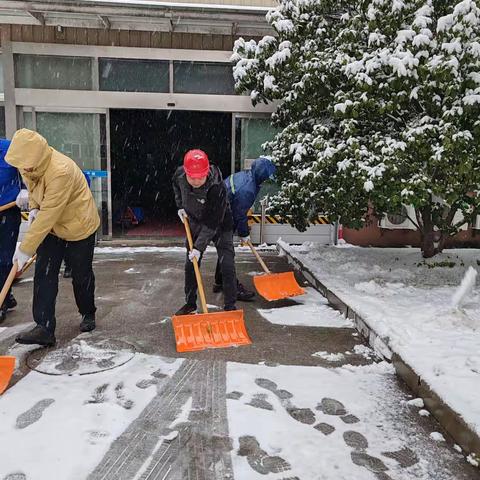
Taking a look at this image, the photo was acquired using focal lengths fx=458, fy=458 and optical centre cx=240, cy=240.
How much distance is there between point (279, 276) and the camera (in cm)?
518

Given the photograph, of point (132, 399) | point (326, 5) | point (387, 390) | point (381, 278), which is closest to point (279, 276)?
point (381, 278)

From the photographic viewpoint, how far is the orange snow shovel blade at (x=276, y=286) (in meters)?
4.97

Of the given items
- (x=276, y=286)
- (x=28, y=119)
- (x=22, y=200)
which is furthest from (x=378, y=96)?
(x=28, y=119)

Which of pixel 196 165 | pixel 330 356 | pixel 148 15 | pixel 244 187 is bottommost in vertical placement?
pixel 330 356

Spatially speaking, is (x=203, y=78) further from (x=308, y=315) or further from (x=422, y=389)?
(x=422, y=389)

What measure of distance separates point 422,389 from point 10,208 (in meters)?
3.77

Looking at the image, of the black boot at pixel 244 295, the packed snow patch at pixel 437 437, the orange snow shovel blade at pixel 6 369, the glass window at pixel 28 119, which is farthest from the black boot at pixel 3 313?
the glass window at pixel 28 119

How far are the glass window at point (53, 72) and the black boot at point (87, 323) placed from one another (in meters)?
6.09

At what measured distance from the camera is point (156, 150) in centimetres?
1623

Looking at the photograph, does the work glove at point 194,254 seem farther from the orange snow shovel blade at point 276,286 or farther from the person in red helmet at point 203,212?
the orange snow shovel blade at point 276,286

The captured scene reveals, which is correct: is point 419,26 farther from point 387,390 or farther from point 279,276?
point 387,390

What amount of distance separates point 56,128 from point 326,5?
5.87 meters

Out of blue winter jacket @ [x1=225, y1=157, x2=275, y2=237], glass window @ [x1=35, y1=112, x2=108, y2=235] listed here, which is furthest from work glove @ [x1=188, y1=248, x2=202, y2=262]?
glass window @ [x1=35, y1=112, x2=108, y2=235]

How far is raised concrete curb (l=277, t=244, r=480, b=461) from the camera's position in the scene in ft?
7.98
